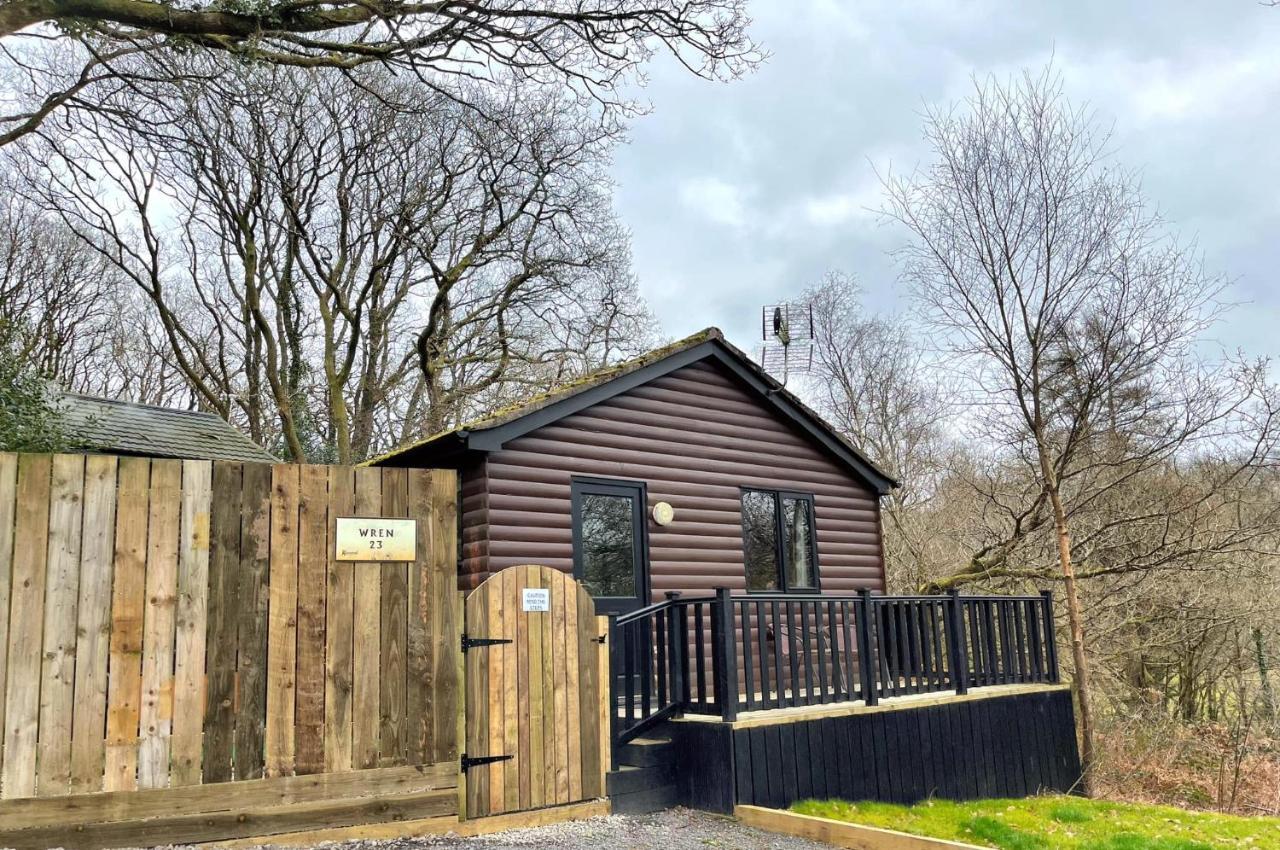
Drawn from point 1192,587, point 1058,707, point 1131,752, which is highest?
point 1192,587

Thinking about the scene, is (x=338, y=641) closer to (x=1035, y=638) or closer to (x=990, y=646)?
(x=990, y=646)

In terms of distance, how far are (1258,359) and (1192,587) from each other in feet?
13.4

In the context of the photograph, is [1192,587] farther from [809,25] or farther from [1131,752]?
[809,25]

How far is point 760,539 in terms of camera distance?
1135 cm

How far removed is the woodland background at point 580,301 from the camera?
36.3 feet

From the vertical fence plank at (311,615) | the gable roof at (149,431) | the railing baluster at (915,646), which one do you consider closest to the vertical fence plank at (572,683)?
the vertical fence plank at (311,615)

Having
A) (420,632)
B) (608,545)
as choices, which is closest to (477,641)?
(420,632)

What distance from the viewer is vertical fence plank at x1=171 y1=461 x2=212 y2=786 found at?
4738 mm

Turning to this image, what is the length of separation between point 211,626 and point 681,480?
20.8 ft

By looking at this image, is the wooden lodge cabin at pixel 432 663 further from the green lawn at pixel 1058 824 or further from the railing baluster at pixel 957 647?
the green lawn at pixel 1058 824

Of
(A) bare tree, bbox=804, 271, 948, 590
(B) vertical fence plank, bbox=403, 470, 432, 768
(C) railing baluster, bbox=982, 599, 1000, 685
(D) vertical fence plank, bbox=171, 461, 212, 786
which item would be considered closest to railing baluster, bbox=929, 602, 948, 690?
(C) railing baluster, bbox=982, 599, 1000, 685

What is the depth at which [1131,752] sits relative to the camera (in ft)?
48.0

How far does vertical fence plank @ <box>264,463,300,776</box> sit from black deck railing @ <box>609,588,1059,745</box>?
2.51 m

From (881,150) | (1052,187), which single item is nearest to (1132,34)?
(1052,187)
